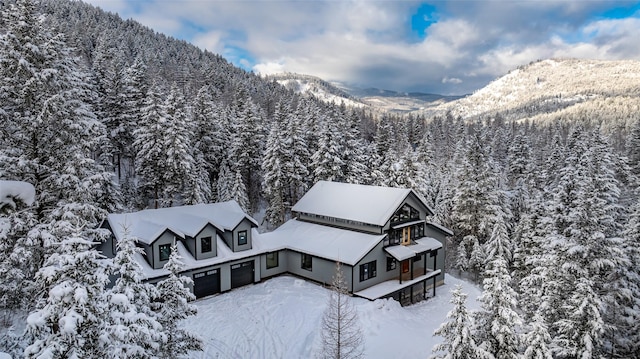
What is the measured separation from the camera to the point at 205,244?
25.9m

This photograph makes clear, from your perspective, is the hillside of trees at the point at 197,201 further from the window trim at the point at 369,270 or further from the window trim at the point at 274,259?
the window trim at the point at 274,259

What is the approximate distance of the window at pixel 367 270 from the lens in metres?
26.9

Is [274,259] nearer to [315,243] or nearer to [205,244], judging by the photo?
[315,243]

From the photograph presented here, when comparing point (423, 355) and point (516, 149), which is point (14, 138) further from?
point (516, 149)

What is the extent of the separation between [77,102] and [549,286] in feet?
85.3

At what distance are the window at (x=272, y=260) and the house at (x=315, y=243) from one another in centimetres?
8

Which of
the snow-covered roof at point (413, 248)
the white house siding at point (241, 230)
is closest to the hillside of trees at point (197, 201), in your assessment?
the snow-covered roof at point (413, 248)

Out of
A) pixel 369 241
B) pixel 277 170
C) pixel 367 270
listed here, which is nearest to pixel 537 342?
pixel 367 270

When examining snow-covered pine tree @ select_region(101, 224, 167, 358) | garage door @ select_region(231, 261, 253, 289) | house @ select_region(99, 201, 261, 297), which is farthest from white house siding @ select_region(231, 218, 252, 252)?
snow-covered pine tree @ select_region(101, 224, 167, 358)

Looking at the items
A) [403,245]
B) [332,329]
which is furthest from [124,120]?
[332,329]

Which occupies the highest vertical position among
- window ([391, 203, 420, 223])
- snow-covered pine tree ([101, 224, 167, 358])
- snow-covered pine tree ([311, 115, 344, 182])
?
snow-covered pine tree ([311, 115, 344, 182])

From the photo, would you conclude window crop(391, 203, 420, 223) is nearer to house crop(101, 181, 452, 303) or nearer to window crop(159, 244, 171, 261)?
house crop(101, 181, 452, 303)

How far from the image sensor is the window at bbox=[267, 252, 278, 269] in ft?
96.7

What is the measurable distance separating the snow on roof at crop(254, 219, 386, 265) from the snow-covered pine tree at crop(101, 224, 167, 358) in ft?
57.8
